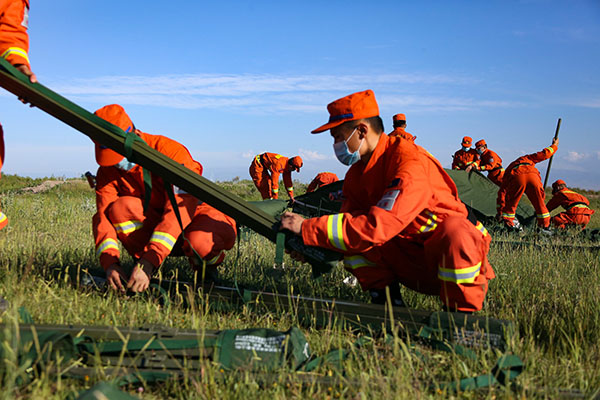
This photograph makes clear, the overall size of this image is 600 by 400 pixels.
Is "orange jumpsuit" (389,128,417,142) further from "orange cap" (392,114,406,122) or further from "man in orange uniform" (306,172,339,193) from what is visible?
"man in orange uniform" (306,172,339,193)

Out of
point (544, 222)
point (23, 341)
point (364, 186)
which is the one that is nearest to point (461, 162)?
point (544, 222)

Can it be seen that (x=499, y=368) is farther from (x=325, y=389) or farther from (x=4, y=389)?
(x=4, y=389)

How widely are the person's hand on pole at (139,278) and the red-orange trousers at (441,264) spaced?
60.2 inches

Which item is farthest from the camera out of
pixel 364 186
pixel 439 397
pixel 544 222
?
pixel 544 222

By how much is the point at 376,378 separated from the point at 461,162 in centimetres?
1423

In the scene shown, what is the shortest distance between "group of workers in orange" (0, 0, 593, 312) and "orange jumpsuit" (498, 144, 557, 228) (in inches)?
301

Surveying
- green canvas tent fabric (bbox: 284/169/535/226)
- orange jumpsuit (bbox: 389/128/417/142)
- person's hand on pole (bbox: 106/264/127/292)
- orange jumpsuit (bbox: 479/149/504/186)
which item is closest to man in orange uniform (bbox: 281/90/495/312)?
person's hand on pole (bbox: 106/264/127/292)

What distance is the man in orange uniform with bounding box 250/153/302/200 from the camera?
15016 mm

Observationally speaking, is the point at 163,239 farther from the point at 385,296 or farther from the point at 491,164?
the point at 491,164

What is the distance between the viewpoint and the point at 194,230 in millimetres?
3961

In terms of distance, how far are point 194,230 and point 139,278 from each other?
63 cm

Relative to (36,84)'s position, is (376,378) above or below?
below

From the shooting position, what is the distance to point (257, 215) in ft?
10.9

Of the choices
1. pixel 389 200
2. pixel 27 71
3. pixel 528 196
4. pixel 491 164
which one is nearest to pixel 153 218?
pixel 27 71
